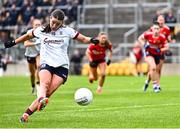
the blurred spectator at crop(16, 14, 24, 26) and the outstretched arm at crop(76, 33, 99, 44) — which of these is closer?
the outstretched arm at crop(76, 33, 99, 44)

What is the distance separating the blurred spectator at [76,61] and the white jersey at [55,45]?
101 feet

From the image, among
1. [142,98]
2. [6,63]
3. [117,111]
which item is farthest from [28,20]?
[117,111]

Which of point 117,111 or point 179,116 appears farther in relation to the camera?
point 117,111

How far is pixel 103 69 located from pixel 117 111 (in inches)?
384

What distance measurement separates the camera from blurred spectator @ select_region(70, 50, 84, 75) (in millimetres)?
45750

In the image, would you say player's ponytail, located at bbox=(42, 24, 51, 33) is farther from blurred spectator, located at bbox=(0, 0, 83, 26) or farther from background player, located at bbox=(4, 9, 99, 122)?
blurred spectator, located at bbox=(0, 0, 83, 26)

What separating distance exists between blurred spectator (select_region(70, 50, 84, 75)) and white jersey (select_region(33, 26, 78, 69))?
30.7 meters

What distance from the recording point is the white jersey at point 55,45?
14.8 m

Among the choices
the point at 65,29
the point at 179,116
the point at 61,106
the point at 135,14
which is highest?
the point at 65,29

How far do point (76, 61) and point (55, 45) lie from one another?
31.0 metres

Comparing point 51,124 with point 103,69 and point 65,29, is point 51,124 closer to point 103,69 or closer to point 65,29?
point 65,29

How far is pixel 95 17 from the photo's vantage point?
50.2m

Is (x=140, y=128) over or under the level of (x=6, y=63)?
over

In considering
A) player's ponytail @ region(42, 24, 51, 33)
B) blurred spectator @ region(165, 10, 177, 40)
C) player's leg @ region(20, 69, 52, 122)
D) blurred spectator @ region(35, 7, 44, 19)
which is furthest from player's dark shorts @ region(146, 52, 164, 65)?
blurred spectator @ region(35, 7, 44, 19)
